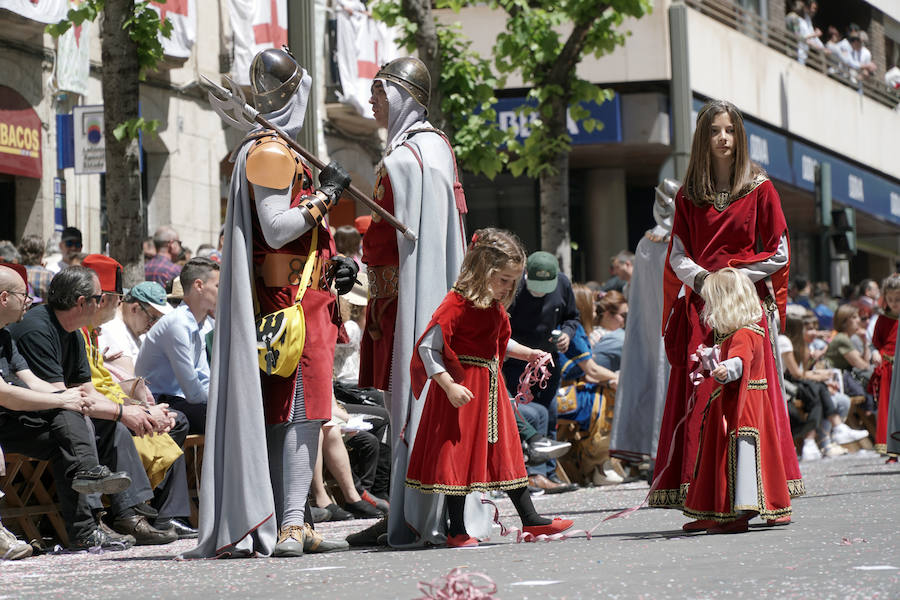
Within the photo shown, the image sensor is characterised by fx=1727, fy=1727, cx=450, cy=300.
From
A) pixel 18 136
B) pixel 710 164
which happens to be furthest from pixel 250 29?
pixel 710 164

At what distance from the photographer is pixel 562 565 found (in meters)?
6.61

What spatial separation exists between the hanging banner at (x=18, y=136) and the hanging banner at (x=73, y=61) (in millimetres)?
558

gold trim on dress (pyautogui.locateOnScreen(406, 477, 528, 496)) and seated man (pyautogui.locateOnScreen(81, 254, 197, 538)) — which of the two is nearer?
gold trim on dress (pyautogui.locateOnScreen(406, 477, 528, 496))

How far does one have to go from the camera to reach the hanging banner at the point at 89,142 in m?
17.0

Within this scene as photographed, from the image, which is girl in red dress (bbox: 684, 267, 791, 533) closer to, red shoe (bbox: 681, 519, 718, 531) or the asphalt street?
red shoe (bbox: 681, 519, 718, 531)

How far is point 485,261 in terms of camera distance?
8000mm

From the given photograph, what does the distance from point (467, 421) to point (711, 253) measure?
1609 mm

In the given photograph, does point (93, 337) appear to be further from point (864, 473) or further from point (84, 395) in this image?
point (864, 473)

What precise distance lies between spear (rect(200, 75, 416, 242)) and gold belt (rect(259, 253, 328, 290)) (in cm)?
42

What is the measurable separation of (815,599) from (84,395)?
4.83 m

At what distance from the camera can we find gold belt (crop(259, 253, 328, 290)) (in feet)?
25.8

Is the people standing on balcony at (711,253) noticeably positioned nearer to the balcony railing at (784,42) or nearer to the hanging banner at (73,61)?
the hanging banner at (73,61)

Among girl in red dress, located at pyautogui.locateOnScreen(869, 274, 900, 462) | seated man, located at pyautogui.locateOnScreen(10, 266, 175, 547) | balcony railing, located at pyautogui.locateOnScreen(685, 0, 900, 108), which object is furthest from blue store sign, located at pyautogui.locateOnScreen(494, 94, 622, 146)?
seated man, located at pyautogui.locateOnScreen(10, 266, 175, 547)

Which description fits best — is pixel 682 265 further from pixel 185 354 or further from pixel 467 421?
pixel 185 354
